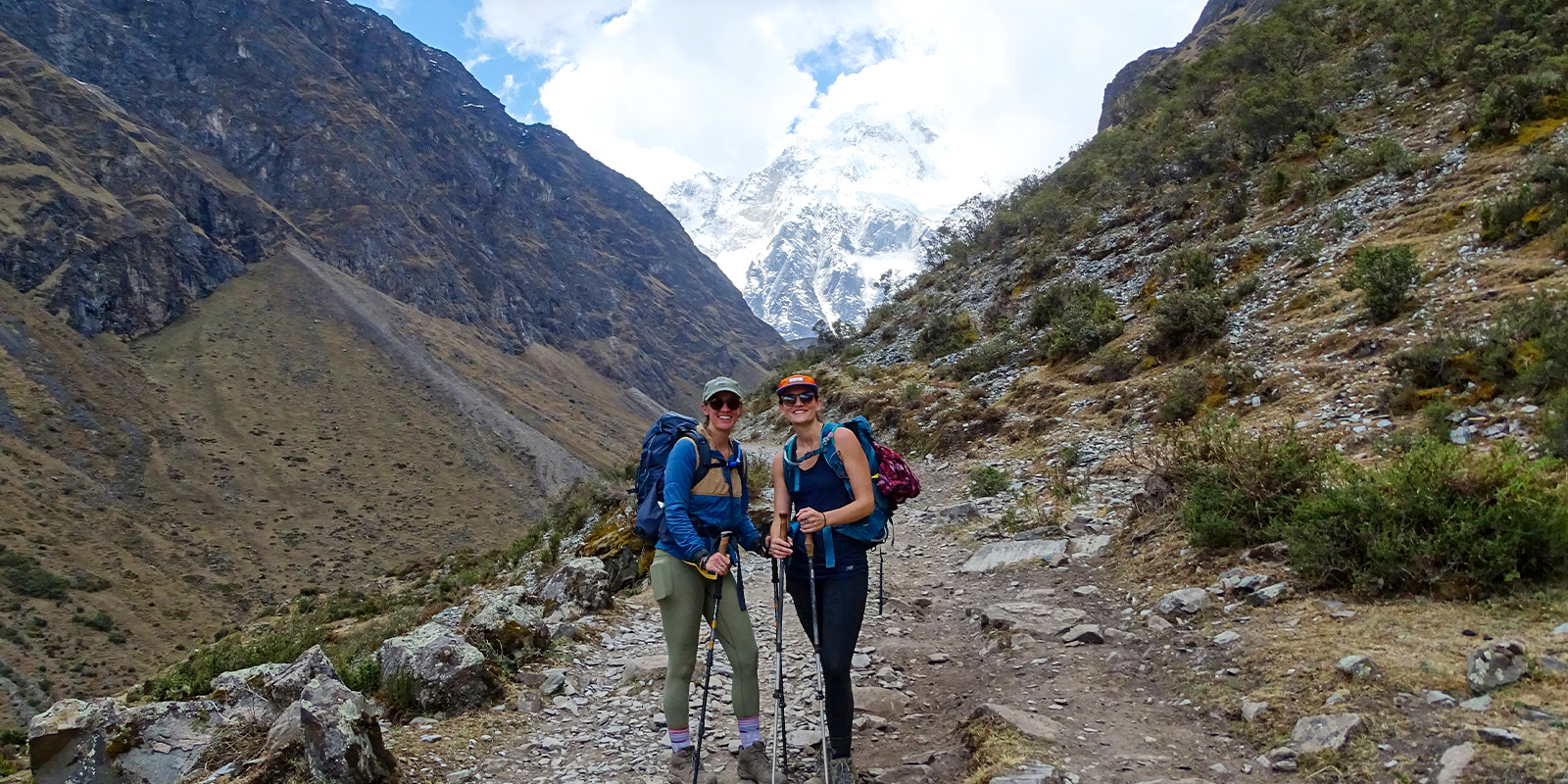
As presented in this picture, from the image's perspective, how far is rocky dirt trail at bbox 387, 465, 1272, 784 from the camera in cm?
427

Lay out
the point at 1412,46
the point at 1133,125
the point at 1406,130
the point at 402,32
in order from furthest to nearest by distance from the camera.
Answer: the point at 402,32, the point at 1133,125, the point at 1412,46, the point at 1406,130

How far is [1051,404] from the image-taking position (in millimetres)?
15469

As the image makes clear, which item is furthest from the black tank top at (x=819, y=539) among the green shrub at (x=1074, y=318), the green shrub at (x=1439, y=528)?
the green shrub at (x=1074, y=318)

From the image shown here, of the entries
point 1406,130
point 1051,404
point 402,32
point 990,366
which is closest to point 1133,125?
point 1406,130

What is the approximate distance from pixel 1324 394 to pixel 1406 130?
1218cm

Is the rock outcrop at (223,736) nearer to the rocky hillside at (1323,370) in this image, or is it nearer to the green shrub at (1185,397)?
the rocky hillside at (1323,370)

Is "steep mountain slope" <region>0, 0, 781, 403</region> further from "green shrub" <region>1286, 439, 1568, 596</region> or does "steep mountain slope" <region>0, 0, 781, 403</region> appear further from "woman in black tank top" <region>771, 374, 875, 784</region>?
"green shrub" <region>1286, 439, 1568, 596</region>

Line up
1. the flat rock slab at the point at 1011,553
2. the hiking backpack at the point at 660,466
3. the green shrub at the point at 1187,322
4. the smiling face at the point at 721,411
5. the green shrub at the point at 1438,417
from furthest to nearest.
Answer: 1. the green shrub at the point at 1187,322
2. the flat rock slab at the point at 1011,553
3. the green shrub at the point at 1438,417
4. the smiling face at the point at 721,411
5. the hiking backpack at the point at 660,466

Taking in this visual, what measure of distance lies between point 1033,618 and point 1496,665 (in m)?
3.34

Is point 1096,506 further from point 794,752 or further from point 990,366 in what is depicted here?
point 990,366

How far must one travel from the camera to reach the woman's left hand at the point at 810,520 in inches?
160

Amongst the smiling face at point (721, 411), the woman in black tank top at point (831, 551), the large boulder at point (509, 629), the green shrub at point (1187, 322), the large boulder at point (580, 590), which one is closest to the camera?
the woman in black tank top at point (831, 551)

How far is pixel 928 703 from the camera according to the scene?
5590 millimetres

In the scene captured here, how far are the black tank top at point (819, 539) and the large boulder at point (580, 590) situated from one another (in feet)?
16.9
